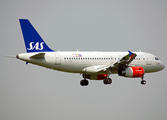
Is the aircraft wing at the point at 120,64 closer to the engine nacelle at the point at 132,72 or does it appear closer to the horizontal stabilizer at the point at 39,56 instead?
the engine nacelle at the point at 132,72

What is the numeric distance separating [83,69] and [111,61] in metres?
4.58

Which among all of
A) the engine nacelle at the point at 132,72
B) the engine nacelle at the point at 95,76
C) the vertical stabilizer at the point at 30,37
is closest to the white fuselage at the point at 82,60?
the vertical stabilizer at the point at 30,37

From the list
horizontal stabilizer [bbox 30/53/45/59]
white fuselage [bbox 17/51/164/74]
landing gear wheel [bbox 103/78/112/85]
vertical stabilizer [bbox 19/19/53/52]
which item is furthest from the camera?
landing gear wheel [bbox 103/78/112/85]

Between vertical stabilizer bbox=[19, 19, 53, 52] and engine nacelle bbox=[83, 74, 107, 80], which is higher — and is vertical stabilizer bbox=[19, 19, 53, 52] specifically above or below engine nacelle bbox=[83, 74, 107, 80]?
above

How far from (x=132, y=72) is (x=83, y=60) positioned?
22.2 feet

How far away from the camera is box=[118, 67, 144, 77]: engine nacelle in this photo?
5166 cm

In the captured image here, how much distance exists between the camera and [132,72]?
5172cm

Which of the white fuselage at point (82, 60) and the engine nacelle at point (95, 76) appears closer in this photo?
the white fuselage at point (82, 60)

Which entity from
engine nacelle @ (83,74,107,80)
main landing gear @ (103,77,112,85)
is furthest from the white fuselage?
engine nacelle @ (83,74,107,80)

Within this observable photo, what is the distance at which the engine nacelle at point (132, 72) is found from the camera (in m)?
51.7

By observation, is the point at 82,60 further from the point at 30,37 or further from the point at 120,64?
the point at 30,37

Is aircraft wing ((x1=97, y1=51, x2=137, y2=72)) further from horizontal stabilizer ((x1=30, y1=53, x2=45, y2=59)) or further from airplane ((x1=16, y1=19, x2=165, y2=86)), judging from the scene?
horizontal stabilizer ((x1=30, y1=53, x2=45, y2=59))

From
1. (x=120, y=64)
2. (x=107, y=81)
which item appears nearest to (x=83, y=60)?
(x=107, y=81)

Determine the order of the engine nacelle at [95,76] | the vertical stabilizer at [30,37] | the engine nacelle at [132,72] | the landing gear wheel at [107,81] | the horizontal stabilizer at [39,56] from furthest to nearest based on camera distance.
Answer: the engine nacelle at [95,76]
the landing gear wheel at [107,81]
the engine nacelle at [132,72]
the vertical stabilizer at [30,37]
the horizontal stabilizer at [39,56]
